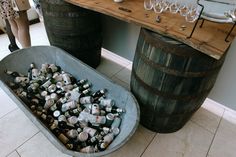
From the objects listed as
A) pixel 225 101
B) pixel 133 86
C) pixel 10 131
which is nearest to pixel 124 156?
pixel 133 86

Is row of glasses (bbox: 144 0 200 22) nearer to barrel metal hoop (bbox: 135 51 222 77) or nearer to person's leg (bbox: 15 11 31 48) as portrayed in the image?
barrel metal hoop (bbox: 135 51 222 77)

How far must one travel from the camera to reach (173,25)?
919 millimetres

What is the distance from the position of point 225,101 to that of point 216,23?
707 millimetres

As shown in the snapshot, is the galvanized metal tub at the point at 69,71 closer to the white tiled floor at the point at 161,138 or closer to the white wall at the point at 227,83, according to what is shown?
the white tiled floor at the point at 161,138

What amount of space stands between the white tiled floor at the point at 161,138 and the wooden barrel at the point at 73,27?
653 millimetres

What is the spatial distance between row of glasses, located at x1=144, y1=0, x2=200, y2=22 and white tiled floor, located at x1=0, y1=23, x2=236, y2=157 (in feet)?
2.52

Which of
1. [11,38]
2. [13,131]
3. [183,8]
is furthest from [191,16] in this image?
[11,38]

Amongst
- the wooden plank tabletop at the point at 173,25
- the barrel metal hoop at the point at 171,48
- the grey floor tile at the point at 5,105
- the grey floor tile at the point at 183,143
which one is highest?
the wooden plank tabletop at the point at 173,25

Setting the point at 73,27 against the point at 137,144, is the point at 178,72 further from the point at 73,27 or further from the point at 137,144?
the point at 73,27

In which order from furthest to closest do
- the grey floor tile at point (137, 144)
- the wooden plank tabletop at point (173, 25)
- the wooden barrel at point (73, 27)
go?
the wooden barrel at point (73, 27) → the grey floor tile at point (137, 144) → the wooden plank tabletop at point (173, 25)

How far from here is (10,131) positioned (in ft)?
4.02

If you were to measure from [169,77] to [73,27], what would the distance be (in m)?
0.85

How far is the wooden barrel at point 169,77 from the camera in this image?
85 cm

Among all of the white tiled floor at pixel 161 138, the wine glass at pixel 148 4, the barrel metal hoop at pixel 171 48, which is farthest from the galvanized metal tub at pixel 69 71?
the wine glass at pixel 148 4
